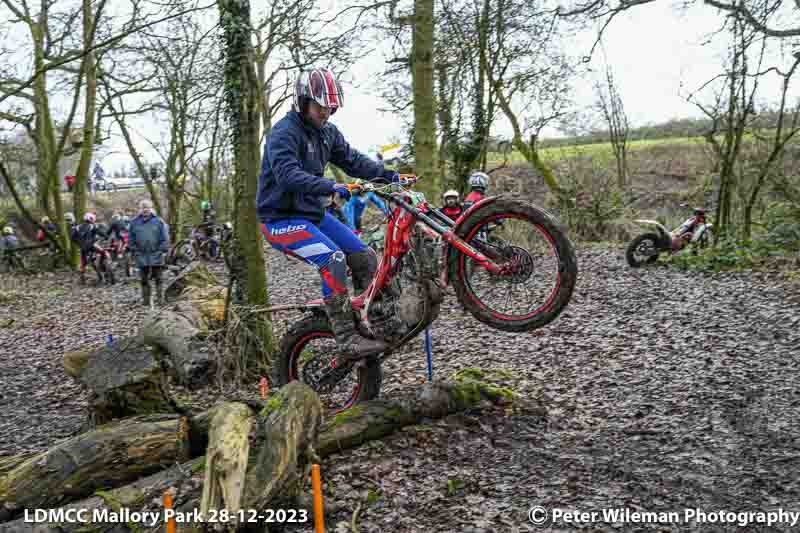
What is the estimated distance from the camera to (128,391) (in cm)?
505

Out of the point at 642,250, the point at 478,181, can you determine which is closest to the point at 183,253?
the point at 478,181

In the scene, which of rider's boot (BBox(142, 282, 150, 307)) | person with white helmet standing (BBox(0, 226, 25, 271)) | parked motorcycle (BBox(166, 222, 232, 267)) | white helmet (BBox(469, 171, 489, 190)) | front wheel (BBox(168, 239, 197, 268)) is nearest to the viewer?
white helmet (BBox(469, 171, 489, 190))

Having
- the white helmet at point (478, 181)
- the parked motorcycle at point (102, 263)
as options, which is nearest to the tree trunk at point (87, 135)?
the parked motorcycle at point (102, 263)

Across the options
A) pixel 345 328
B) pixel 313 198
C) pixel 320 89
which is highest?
pixel 320 89

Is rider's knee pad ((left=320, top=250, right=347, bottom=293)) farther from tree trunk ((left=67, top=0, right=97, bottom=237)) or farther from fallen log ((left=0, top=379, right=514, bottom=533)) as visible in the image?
tree trunk ((left=67, top=0, right=97, bottom=237))

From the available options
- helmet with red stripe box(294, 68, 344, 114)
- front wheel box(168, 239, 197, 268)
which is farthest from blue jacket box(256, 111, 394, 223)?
front wheel box(168, 239, 197, 268)

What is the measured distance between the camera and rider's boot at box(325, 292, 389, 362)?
470 cm

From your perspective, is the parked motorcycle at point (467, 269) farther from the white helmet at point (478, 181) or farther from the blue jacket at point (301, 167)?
the white helmet at point (478, 181)

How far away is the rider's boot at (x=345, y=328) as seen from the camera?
4703 millimetres

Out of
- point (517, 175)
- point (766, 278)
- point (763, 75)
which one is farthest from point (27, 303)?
point (517, 175)

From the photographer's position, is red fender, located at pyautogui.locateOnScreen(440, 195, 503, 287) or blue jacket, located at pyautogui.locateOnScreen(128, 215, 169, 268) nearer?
red fender, located at pyautogui.locateOnScreen(440, 195, 503, 287)

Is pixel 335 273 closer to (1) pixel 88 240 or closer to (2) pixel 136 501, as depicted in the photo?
(2) pixel 136 501

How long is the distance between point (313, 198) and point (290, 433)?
175 centimetres

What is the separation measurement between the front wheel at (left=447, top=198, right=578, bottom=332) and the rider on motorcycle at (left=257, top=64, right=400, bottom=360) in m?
0.79
